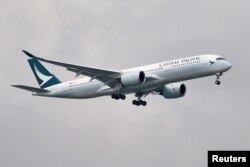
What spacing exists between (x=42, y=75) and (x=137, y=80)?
1916 cm

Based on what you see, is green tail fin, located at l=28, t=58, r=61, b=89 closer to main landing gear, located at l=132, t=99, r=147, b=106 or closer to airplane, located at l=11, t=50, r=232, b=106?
airplane, located at l=11, t=50, r=232, b=106

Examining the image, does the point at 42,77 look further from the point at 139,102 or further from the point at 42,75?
the point at 139,102

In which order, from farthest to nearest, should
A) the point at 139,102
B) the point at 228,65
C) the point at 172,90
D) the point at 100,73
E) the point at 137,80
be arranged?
the point at 139,102, the point at 172,90, the point at 100,73, the point at 137,80, the point at 228,65

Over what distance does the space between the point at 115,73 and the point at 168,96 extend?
27.9 ft

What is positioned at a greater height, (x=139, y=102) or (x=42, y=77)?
(x=42, y=77)

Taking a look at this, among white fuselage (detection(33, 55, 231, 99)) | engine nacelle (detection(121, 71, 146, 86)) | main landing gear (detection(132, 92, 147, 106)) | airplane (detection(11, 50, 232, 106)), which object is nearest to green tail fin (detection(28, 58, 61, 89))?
airplane (detection(11, 50, 232, 106))

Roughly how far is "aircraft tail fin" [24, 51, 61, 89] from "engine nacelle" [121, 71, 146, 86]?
45.4ft

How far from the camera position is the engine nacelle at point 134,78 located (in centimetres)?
8844

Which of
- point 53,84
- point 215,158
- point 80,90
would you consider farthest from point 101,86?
point 215,158

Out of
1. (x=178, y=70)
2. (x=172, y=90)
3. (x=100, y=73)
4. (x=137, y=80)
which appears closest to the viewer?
(x=178, y=70)

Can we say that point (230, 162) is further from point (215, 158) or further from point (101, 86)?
point (101, 86)

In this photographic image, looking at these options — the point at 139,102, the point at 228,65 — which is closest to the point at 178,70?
the point at 228,65

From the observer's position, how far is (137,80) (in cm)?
8838

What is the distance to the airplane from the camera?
87125mm
